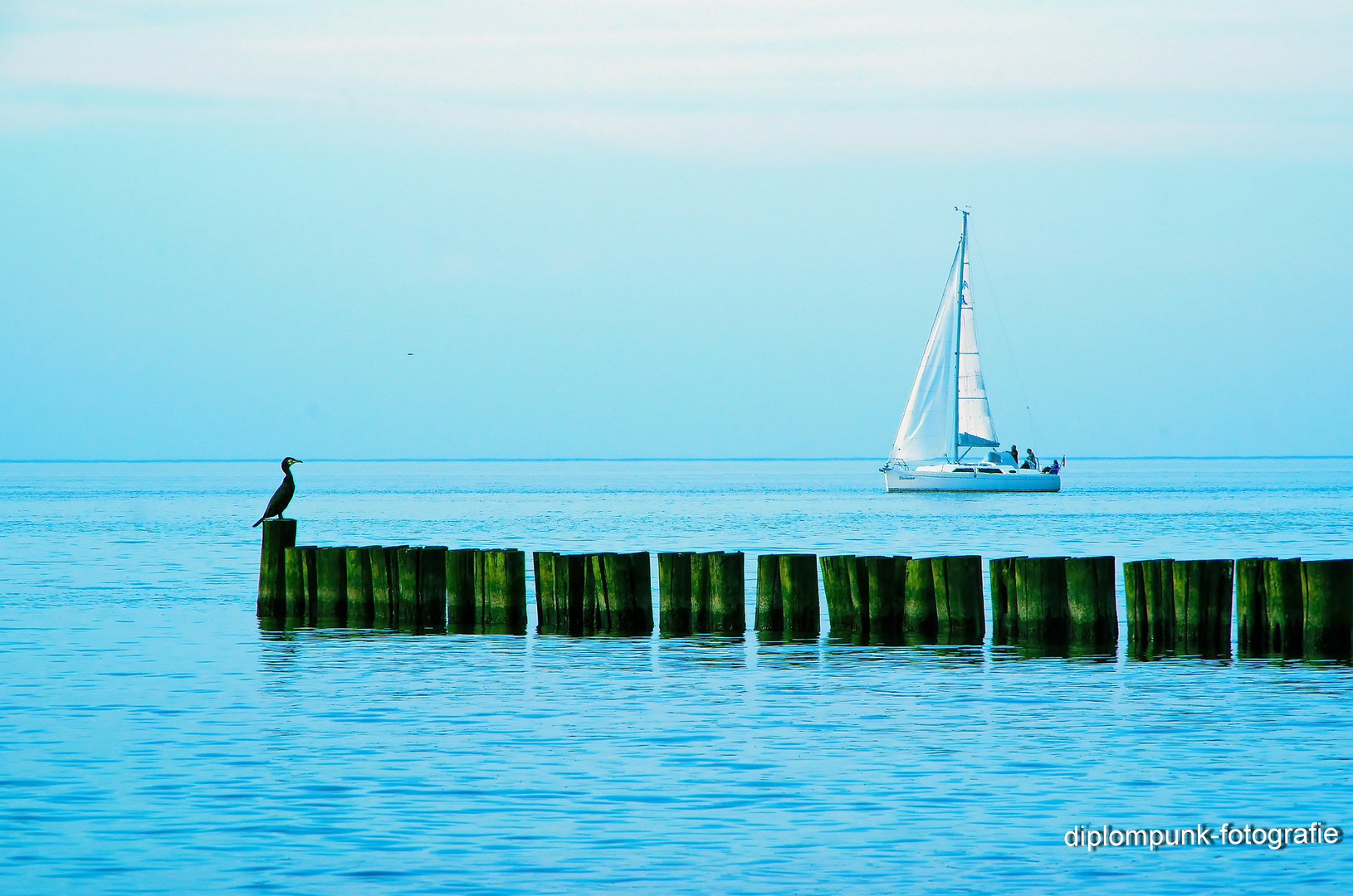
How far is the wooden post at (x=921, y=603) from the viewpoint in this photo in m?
18.6

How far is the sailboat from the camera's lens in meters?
79.2

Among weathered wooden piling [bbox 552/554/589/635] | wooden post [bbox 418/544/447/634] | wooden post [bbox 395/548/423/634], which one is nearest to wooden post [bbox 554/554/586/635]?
weathered wooden piling [bbox 552/554/589/635]

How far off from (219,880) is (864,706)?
7.17 meters

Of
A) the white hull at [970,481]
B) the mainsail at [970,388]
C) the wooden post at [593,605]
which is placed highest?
the mainsail at [970,388]

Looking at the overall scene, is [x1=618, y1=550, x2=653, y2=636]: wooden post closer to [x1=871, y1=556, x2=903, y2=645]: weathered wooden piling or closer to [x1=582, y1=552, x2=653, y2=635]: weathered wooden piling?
[x1=582, y1=552, x2=653, y2=635]: weathered wooden piling

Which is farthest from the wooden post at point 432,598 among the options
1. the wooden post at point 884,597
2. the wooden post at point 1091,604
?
the wooden post at point 1091,604

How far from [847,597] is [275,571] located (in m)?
7.95

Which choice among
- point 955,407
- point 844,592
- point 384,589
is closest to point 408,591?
point 384,589

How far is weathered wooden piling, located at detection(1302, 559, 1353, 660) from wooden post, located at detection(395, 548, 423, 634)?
412 inches

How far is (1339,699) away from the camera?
15.0 meters

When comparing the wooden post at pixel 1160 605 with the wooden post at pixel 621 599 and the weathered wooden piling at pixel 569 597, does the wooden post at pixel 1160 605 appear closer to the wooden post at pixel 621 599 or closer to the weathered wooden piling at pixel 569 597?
the wooden post at pixel 621 599

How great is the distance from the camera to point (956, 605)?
18641 mm

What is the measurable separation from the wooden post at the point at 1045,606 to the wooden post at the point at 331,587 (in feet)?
28.5

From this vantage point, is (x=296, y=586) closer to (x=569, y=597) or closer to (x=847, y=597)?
(x=569, y=597)
